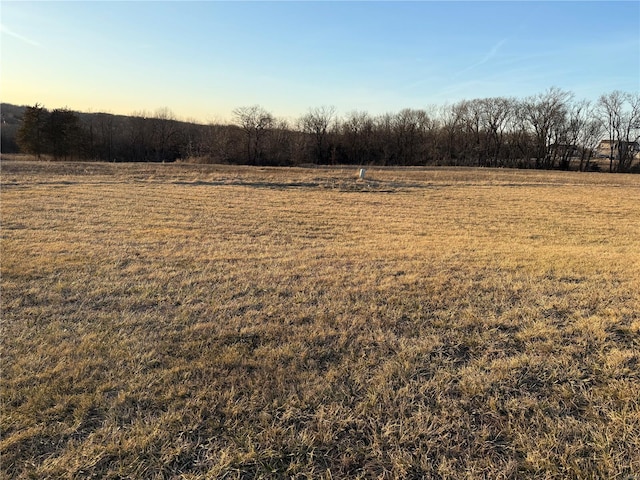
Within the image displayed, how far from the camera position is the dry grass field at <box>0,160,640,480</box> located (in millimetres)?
2176

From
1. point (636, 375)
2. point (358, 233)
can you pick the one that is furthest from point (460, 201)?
point (636, 375)

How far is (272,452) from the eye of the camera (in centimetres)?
219

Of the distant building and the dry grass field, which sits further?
the distant building

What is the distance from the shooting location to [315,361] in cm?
310

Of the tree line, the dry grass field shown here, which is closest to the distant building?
the tree line

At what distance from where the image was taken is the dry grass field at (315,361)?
2176 mm

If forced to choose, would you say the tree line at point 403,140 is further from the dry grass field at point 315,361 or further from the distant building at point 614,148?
the dry grass field at point 315,361

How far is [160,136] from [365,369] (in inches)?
2316

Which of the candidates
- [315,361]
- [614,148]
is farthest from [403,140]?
[315,361]

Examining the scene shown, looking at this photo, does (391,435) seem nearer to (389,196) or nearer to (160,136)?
(389,196)

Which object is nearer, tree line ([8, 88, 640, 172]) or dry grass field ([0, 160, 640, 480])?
dry grass field ([0, 160, 640, 480])

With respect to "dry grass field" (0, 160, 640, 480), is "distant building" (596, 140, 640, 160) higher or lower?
higher

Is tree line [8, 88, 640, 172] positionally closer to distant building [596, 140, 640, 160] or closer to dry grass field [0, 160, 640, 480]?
distant building [596, 140, 640, 160]

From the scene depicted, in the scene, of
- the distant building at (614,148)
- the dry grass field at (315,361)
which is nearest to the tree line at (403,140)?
the distant building at (614,148)
